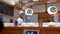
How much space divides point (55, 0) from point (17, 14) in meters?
1.93

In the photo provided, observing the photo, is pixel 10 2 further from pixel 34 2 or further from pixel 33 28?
pixel 33 28

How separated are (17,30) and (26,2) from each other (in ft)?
8.19

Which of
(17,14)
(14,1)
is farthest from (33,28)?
(14,1)

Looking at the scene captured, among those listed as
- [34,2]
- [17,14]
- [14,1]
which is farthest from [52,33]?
[34,2]

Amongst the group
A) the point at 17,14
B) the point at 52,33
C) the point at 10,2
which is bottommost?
the point at 52,33

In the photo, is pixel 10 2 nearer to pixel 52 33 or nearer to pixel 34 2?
pixel 34 2

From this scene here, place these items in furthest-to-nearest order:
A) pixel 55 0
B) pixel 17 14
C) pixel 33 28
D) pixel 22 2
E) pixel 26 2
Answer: pixel 55 0 < pixel 26 2 < pixel 22 2 < pixel 17 14 < pixel 33 28

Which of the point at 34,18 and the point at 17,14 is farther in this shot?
the point at 34,18

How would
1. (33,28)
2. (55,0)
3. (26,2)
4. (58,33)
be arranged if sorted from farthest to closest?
(55,0) < (26,2) < (33,28) < (58,33)


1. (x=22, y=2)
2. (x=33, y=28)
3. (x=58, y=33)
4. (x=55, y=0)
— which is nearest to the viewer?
(x=58, y=33)

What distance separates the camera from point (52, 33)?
1.82 m

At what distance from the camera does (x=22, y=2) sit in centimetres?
407

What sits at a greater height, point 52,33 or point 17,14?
point 17,14

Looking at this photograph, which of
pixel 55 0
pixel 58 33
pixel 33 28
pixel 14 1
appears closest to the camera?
pixel 58 33
